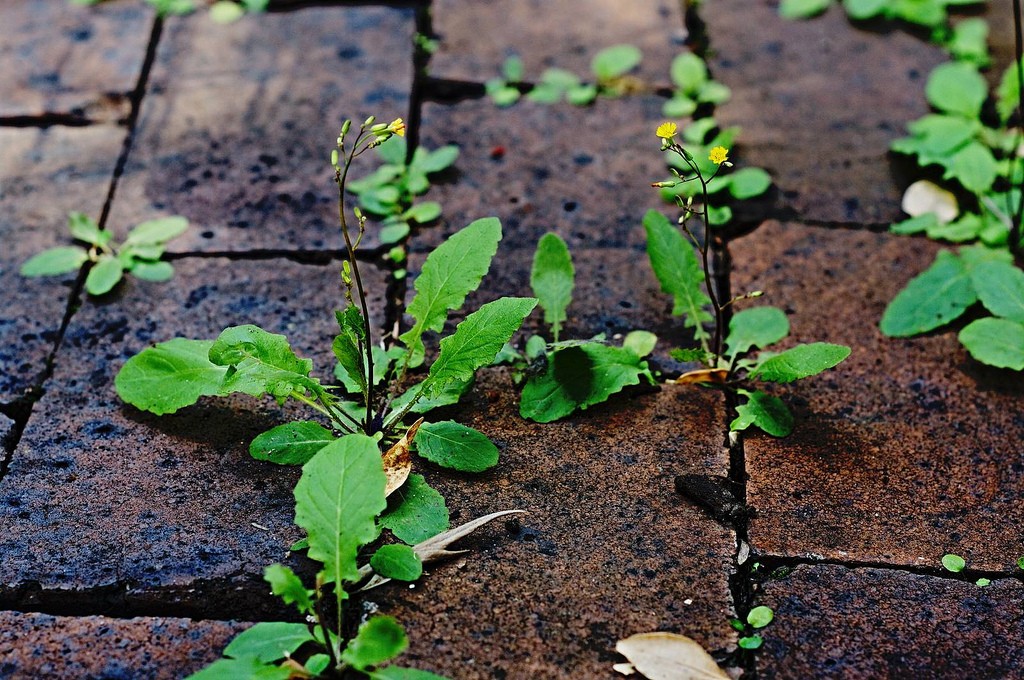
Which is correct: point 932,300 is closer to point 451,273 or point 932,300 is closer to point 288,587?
point 451,273

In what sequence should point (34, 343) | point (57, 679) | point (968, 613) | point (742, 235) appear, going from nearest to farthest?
point (57, 679) → point (968, 613) → point (34, 343) → point (742, 235)

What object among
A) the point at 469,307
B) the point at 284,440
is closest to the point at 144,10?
the point at 469,307

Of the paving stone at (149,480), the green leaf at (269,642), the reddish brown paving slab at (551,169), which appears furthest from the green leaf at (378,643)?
the reddish brown paving slab at (551,169)

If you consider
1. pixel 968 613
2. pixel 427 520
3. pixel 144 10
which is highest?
pixel 144 10

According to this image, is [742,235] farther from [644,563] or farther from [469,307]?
[644,563]

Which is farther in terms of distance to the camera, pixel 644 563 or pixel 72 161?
pixel 72 161

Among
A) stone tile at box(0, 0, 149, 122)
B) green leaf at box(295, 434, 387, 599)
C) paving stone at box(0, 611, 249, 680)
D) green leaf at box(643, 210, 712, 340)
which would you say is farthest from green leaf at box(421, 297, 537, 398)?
stone tile at box(0, 0, 149, 122)
